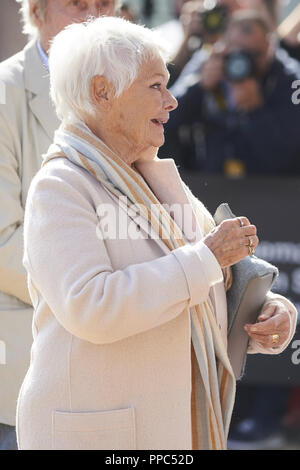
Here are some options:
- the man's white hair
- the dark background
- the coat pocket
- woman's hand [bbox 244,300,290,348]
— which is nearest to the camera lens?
the dark background

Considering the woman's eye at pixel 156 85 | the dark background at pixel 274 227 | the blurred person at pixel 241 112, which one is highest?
the woman's eye at pixel 156 85

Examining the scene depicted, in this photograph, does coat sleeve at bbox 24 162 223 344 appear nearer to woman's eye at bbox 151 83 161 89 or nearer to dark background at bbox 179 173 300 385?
woman's eye at bbox 151 83 161 89

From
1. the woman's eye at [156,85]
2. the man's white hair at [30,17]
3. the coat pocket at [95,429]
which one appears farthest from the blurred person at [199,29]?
the coat pocket at [95,429]

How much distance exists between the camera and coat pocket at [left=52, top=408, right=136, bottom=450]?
2297mm

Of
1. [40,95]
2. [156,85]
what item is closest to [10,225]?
[40,95]

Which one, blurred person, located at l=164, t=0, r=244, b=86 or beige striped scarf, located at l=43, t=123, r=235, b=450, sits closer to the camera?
beige striped scarf, located at l=43, t=123, r=235, b=450

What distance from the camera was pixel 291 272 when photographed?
16.3 feet

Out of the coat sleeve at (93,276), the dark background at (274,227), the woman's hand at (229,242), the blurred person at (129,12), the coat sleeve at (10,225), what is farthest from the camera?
the blurred person at (129,12)

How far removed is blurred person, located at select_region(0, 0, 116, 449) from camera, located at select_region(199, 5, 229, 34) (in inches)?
84.4

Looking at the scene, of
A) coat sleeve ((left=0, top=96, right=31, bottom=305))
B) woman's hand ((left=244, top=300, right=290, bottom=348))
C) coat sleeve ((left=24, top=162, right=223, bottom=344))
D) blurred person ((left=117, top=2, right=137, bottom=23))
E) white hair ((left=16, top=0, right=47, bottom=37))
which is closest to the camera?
coat sleeve ((left=24, top=162, right=223, bottom=344))

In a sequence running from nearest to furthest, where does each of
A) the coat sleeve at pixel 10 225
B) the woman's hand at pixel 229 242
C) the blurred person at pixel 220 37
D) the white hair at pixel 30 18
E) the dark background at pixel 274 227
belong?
the woman's hand at pixel 229 242 < the coat sleeve at pixel 10 225 < the white hair at pixel 30 18 < the dark background at pixel 274 227 < the blurred person at pixel 220 37

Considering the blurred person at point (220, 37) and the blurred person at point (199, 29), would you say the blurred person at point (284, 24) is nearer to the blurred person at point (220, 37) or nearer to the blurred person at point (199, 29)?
the blurred person at point (220, 37)

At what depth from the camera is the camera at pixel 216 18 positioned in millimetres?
5297
